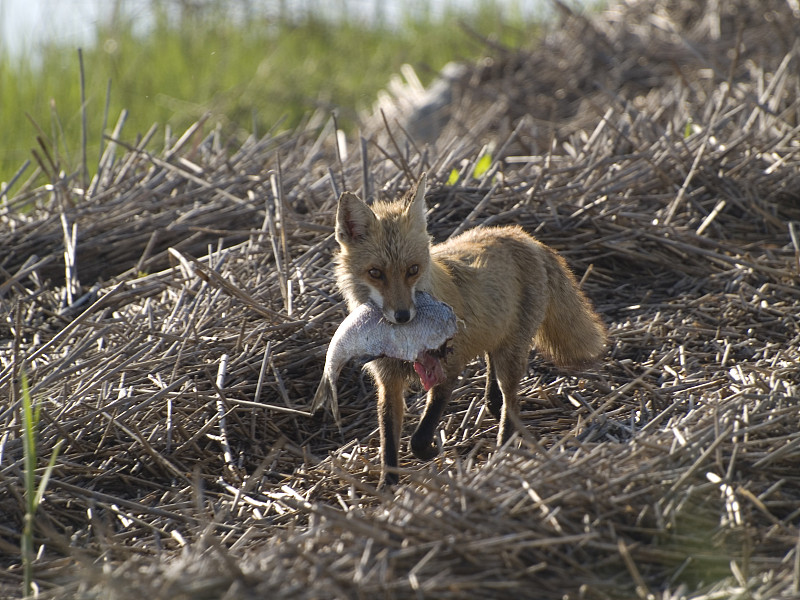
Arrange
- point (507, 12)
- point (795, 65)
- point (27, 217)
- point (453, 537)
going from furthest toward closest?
point (507, 12) → point (795, 65) → point (27, 217) → point (453, 537)

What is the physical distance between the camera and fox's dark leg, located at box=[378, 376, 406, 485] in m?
4.07

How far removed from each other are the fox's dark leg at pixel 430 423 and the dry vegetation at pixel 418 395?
0.18 metres

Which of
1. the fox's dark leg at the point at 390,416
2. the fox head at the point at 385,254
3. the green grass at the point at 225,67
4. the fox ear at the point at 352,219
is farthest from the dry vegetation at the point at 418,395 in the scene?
the green grass at the point at 225,67

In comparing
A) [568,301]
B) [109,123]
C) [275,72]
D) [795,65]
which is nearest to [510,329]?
[568,301]

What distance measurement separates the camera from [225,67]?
1258cm

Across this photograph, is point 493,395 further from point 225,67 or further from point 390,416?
point 225,67

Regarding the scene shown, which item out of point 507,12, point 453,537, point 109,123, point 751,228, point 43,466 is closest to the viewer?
point 453,537

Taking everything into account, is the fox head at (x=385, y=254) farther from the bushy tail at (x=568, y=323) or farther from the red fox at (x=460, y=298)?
the bushy tail at (x=568, y=323)

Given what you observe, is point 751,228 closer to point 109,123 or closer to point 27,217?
point 27,217

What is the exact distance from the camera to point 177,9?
44.3 feet

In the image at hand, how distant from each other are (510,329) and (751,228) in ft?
7.80

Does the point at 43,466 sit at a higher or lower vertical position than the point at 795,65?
lower

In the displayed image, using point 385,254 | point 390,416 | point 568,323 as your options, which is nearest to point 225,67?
point 568,323

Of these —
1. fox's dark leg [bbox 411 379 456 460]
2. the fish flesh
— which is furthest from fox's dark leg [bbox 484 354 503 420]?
the fish flesh
